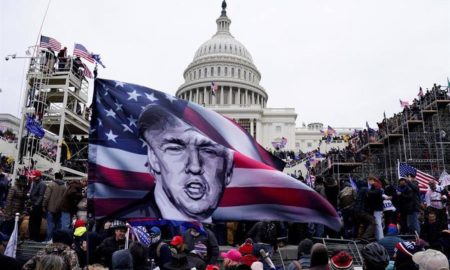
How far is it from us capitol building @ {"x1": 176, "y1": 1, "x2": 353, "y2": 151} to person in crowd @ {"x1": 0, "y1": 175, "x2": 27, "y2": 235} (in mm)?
69113

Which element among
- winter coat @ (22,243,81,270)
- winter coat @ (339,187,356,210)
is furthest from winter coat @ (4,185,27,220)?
winter coat @ (339,187,356,210)

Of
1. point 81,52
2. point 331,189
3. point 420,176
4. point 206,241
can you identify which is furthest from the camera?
point 81,52

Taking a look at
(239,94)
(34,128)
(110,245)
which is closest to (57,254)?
(110,245)

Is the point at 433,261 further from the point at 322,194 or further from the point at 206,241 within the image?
the point at 322,194

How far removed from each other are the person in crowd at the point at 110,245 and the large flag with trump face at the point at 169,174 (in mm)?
1870

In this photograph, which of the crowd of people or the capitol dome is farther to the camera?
the capitol dome

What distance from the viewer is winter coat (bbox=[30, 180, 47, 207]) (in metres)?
9.00

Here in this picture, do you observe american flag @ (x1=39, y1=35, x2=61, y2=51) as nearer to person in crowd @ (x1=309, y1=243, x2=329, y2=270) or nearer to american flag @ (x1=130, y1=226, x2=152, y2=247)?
american flag @ (x1=130, y1=226, x2=152, y2=247)

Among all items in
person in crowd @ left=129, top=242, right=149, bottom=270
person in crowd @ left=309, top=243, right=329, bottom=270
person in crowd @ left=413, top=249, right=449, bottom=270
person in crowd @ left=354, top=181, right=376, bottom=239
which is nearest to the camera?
person in crowd @ left=413, top=249, right=449, bottom=270

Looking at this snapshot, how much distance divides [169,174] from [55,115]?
915 inches

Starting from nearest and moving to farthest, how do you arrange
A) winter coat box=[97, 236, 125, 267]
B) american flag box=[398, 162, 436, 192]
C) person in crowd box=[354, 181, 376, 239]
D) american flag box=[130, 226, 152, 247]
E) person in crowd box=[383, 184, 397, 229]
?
1. winter coat box=[97, 236, 125, 267]
2. american flag box=[130, 226, 152, 247]
3. person in crowd box=[354, 181, 376, 239]
4. person in crowd box=[383, 184, 397, 229]
5. american flag box=[398, 162, 436, 192]

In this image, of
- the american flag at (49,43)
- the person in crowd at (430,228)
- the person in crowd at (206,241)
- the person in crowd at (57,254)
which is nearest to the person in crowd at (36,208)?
the person in crowd at (206,241)

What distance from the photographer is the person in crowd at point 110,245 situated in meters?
5.99

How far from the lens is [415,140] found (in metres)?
23.9
